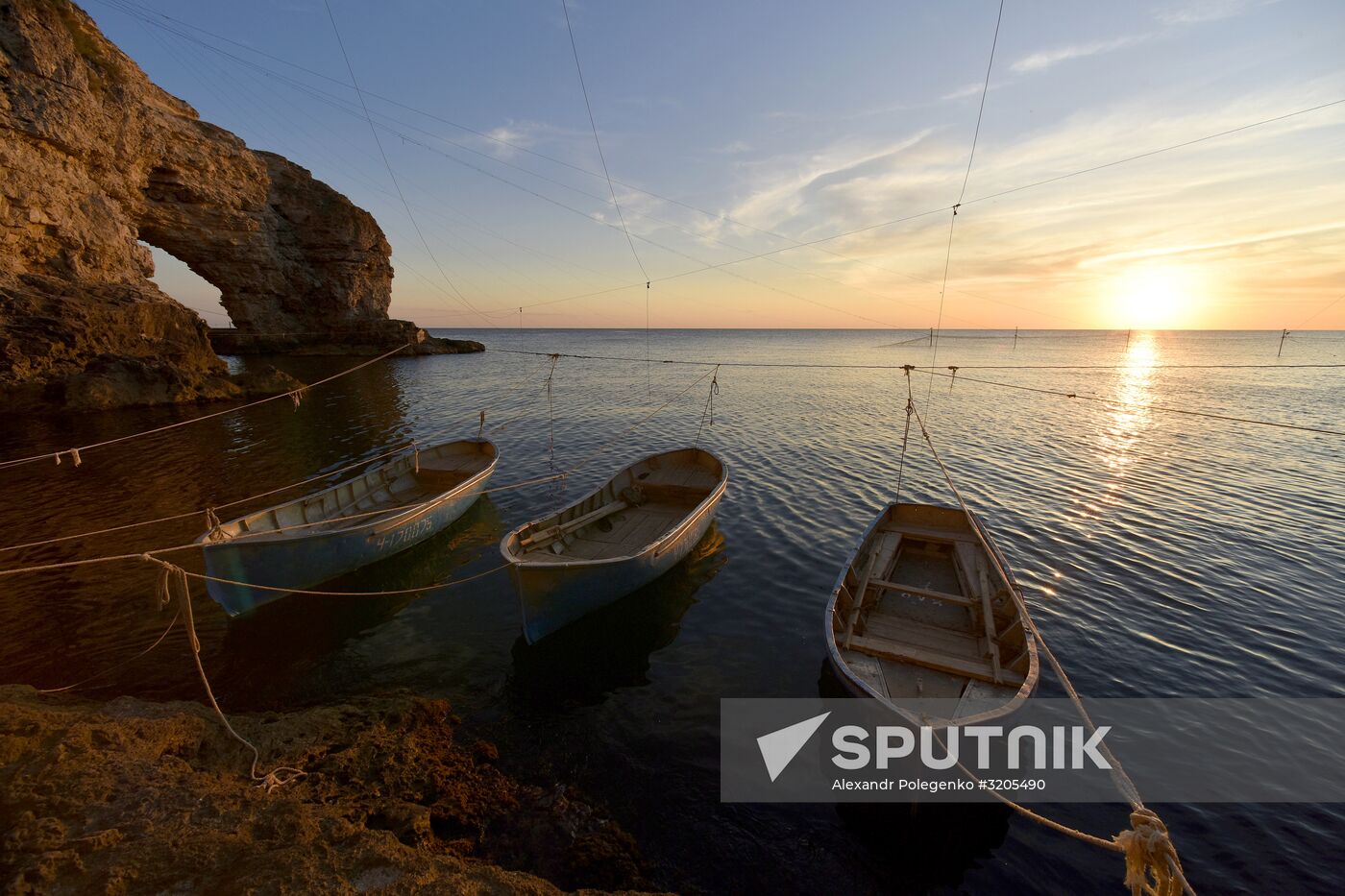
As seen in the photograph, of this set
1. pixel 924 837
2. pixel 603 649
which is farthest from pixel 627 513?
pixel 924 837

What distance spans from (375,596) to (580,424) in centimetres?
1796

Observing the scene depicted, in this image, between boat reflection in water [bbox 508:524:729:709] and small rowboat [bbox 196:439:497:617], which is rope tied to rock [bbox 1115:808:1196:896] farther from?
small rowboat [bbox 196:439:497:617]

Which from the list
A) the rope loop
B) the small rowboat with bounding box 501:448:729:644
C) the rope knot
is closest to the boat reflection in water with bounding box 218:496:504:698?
the rope loop

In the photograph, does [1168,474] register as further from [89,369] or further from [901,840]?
[89,369]

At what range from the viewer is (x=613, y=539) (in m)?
12.1

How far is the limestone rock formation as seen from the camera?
26.1 meters

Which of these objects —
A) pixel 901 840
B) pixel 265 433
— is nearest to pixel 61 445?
pixel 265 433

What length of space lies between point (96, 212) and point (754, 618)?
45.1 metres

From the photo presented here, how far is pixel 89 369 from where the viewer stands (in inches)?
1136

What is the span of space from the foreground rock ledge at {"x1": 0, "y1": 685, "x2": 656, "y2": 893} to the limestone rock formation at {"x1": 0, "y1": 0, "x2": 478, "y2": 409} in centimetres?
3333

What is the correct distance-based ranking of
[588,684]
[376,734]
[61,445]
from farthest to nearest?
[61,445]
[588,684]
[376,734]

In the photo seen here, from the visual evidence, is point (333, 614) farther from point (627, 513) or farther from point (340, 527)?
point (627, 513)

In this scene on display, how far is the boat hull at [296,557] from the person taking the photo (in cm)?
948

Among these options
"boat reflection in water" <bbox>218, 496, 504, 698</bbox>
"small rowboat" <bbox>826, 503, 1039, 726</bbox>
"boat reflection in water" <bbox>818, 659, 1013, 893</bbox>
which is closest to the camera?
"boat reflection in water" <bbox>818, 659, 1013, 893</bbox>
